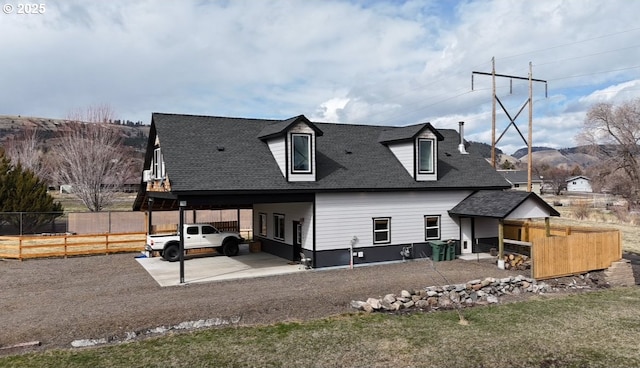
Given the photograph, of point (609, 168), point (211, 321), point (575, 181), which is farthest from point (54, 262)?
point (575, 181)

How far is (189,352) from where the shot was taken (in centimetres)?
926

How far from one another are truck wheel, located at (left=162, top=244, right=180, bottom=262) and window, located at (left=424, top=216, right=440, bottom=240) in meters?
11.3

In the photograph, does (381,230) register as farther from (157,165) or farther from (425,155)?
(157,165)

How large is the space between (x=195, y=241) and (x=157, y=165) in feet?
12.9

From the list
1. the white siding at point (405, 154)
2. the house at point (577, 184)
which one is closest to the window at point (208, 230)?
the white siding at point (405, 154)

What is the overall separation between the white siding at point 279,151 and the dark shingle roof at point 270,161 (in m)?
0.22

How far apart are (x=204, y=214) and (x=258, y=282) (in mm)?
18795

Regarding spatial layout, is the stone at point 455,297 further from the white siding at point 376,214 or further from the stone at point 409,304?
the white siding at point 376,214

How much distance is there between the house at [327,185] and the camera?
1741cm

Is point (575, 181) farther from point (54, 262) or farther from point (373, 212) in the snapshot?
point (54, 262)

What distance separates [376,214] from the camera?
64.2ft

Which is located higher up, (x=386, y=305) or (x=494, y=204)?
(x=494, y=204)

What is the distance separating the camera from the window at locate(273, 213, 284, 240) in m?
21.2

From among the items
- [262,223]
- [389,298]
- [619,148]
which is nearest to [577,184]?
[619,148]
